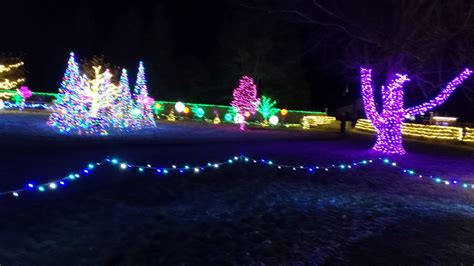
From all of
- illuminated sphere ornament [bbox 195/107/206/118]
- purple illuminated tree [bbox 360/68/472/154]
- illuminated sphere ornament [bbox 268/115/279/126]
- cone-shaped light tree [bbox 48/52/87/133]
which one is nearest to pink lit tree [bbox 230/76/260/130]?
illuminated sphere ornament [bbox 268/115/279/126]

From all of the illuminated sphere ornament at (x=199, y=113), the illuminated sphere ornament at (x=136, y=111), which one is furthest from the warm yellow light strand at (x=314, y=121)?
the illuminated sphere ornament at (x=136, y=111)

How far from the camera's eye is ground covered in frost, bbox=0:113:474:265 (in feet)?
18.8

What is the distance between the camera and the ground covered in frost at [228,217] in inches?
225

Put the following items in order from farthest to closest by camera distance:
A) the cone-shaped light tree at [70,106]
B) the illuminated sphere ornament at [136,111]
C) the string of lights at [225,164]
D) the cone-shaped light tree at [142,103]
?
1. the cone-shaped light tree at [142,103]
2. the illuminated sphere ornament at [136,111]
3. the cone-shaped light tree at [70,106]
4. the string of lights at [225,164]

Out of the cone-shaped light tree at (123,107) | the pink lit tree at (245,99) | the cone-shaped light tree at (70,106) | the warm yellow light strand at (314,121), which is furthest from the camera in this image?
the warm yellow light strand at (314,121)

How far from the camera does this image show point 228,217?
7461 mm

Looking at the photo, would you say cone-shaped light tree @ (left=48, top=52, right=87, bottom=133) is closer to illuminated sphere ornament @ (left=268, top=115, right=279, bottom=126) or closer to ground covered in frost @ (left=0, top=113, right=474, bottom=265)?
ground covered in frost @ (left=0, top=113, right=474, bottom=265)

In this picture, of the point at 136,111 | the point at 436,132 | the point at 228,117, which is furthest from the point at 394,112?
the point at 228,117

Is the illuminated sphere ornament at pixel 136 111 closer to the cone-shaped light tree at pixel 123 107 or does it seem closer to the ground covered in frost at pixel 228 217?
the cone-shaped light tree at pixel 123 107

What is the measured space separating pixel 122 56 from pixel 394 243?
1755 inches

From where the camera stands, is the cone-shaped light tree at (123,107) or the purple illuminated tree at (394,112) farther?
the cone-shaped light tree at (123,107)

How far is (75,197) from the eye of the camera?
8.18m

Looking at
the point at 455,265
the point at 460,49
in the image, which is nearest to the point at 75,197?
the point at 455,265

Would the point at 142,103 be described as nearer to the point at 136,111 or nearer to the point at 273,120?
the point at 136,111
